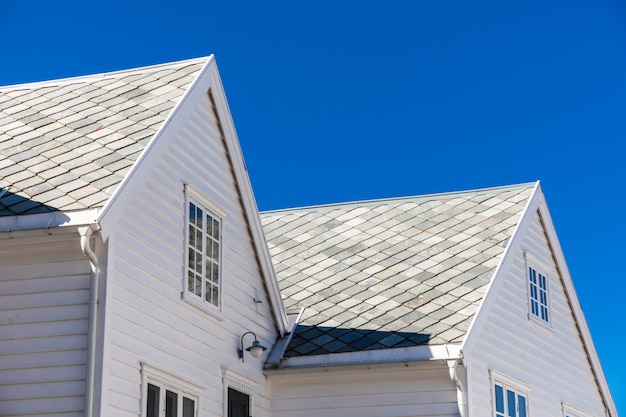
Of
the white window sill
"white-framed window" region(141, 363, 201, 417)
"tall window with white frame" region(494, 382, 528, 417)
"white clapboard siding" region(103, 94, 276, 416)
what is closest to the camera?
"white clapboard siding" region(103, 94, 276, 416)

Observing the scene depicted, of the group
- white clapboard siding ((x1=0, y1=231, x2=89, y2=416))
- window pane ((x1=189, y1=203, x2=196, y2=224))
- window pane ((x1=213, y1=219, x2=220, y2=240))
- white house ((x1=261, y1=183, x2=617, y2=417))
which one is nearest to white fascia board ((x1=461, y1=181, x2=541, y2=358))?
white house ((x1=261, y1=183, x2=617, y2=417))

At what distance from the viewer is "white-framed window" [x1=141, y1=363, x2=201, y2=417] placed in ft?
46.6

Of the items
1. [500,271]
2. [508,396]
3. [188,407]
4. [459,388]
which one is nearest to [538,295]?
[500,271]

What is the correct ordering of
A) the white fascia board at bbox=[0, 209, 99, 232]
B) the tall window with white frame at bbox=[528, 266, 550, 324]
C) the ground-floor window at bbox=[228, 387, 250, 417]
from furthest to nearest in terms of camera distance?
the tall window with white frame at bbox=[528, 266, 550, 324] → the ground-floor window at bbox=[228, 387, 250, 417] → the white fascia board at bbox=[0, 209, 99, 232]

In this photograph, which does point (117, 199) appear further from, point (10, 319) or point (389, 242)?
point (389, 242)

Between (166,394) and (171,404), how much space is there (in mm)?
213

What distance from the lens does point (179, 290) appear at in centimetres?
1552

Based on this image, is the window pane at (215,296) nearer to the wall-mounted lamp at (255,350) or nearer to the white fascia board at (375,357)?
the wall-mounted lamp at (255,350)

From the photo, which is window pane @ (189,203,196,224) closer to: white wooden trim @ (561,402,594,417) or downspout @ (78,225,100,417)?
downspout @ (78,225,100,417)

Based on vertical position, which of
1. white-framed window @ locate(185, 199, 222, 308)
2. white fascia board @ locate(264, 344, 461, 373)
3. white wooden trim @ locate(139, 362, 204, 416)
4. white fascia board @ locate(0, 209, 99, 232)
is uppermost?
white-framed window @ locate(185, 199, 222, 308)

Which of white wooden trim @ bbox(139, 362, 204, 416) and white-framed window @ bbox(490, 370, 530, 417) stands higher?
white-framed window @ bbox(490, 370, 530, 417)

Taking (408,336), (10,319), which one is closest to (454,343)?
(408,336)

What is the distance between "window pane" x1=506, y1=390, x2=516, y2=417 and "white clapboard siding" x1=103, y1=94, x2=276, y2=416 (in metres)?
4.30

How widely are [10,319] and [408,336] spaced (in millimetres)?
7139
